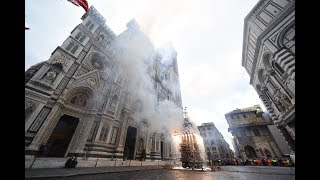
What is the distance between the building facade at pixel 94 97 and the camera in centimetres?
1160

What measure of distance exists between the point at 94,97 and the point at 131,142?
7.69m

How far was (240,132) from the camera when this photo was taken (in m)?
31.9

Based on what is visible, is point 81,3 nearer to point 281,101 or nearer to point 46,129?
point 46,129

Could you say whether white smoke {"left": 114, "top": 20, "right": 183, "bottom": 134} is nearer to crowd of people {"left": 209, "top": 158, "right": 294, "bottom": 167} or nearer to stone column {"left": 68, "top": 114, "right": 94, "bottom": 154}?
stone column {"left": 68, "top": 114, "right": 94, "bottom": 154}

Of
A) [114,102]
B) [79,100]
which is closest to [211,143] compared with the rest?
[114,102]

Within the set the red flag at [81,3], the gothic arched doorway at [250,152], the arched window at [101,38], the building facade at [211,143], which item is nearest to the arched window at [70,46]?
the arched window at [101,38]

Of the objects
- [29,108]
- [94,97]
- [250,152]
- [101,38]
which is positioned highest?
[101,38]

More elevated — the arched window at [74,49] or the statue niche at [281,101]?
the arched window at [74,49]

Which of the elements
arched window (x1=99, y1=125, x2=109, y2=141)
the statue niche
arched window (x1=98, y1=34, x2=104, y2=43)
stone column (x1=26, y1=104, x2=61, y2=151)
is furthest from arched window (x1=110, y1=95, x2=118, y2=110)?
the statue niche

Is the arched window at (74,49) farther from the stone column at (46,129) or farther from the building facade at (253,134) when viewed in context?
the building facade at (253,134)

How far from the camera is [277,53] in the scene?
12180 mm

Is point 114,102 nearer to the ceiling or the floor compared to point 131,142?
nearer to the ceiling

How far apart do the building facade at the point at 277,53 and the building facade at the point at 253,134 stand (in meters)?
14.4

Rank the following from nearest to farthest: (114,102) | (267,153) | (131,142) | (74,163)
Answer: (74,163), (114,102), (131,142), (267,153)
